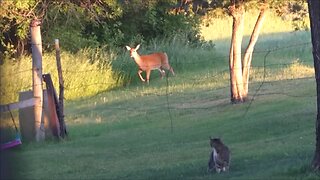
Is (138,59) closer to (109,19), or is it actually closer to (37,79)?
(109,19)

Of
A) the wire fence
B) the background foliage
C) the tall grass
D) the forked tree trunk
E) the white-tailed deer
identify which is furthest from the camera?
the white-tailed deer

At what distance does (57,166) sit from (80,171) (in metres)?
0.83

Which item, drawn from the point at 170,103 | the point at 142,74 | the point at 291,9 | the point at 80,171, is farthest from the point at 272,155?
the point at 142,74

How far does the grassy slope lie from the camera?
12.2m

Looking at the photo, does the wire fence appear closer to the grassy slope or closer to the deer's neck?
the grassy slope

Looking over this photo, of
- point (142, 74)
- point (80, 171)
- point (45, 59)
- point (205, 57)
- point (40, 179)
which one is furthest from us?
point (205, 57)

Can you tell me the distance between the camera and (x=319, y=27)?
9977 mm

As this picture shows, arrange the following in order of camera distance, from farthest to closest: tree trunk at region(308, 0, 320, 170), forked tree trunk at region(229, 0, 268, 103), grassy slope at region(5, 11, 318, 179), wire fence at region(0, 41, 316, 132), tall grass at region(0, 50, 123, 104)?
tall grass at region(0, 50, 123, 104) → wire fence at region(0, 41, 316, 132) → forked tree trunk at region(229, 0, 268, 103) → grassy slope at region(5, 11, 318, 179) → tree trunk at region(308, 0, 320, 170)

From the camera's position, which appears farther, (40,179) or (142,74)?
(142,74)

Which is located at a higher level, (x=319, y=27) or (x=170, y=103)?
(x=319, y=27)

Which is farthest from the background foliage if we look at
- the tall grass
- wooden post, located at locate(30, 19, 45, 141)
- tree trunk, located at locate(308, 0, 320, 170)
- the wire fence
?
tree trunk, located at locate(308, 0, 320, 170)

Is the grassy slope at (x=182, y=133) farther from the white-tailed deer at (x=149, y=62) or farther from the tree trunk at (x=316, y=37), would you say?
the white-tailed deer at (x=149, y=62)

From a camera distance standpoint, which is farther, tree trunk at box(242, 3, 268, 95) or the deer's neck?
the deer's neck

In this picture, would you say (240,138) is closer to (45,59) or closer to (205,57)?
(45,59)
